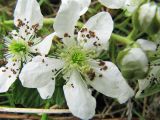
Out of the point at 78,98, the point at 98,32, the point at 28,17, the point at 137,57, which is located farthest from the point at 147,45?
the point at 28,17

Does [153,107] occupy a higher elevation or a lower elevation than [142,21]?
lower

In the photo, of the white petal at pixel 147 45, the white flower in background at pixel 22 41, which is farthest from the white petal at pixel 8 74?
the white petal at pixel 147 45

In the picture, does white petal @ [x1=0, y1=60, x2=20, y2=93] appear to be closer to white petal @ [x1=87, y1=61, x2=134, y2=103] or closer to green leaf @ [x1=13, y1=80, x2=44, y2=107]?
green leaf @ [x1=13, y1=80, x2=44, y2=107]

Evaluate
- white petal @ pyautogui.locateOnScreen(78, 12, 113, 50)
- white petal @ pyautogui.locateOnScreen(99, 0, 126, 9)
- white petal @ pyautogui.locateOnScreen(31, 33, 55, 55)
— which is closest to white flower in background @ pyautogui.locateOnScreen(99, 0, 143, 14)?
white petal @ pyautogui.locateOnScreen(99, 0, 126, 9)

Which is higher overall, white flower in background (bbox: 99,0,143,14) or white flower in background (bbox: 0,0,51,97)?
white flower in background (bbox: 99,0,143,14)

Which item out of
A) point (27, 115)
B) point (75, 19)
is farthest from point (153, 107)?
point (75, 19)

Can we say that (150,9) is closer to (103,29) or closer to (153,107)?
(103,29)
